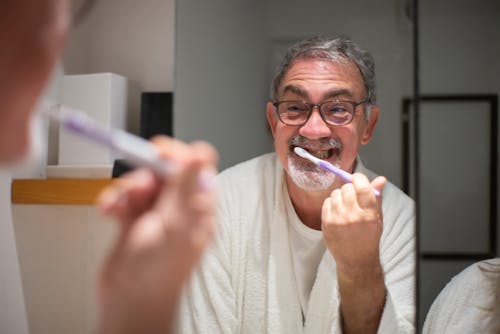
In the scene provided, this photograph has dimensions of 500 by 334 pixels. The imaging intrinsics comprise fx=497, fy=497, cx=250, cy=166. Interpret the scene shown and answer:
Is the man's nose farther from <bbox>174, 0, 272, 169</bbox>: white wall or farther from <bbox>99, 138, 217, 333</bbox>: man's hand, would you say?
<bbox>99, 138, 217, 333</bbox>: man's hand

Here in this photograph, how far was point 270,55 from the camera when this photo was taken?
2.76ft

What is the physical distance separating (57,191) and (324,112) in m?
0.42

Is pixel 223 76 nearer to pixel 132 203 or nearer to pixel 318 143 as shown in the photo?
pixel 318 143

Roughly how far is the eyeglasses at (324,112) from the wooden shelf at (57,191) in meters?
0.30

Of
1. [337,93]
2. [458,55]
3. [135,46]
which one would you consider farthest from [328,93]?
[135,46]

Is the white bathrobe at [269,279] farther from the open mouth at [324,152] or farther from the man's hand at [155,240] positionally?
the man's hand at [155,240]

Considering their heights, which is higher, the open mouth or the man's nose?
the man's nose

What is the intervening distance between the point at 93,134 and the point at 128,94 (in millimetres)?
566

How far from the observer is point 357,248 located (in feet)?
2.16

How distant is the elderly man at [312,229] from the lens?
0.66 m

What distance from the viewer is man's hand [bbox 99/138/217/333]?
0.75 ft

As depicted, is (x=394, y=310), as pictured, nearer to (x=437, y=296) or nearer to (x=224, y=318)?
(x=437, y=296)

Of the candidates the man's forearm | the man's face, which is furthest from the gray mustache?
the man's forearm

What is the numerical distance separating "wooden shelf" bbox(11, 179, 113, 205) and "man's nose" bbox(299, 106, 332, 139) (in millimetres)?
303
